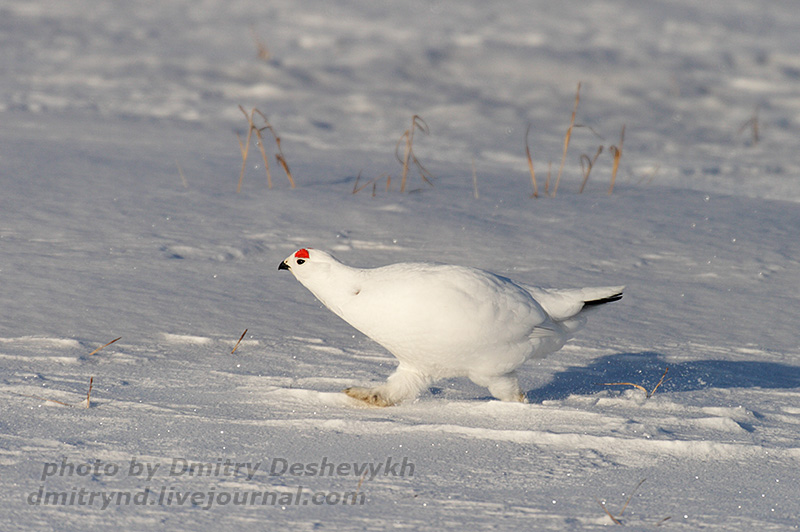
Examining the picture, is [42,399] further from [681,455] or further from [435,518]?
[681,455]

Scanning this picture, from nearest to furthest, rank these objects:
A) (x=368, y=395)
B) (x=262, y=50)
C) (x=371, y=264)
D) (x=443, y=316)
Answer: (x=443, y=316), (x=368, y=395), (x=371, y=264), (x=262, y=50)

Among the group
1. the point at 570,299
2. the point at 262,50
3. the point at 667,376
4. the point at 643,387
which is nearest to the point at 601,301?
the point at 570,299

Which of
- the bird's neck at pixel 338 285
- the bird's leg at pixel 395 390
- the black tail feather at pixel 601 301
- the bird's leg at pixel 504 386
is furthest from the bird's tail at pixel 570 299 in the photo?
the bird's neck at pixel 338 285

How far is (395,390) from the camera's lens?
261cm

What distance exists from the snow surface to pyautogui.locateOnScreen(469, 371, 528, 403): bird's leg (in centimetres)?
7

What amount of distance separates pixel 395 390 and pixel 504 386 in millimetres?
340

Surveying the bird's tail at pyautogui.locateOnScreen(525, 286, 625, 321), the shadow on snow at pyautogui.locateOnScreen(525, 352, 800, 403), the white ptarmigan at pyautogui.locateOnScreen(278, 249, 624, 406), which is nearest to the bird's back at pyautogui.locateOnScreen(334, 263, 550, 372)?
the white ptarmigan at pyautogui.locateOnScreen(278, 249, 624, 406)

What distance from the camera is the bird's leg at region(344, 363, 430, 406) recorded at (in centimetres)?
256

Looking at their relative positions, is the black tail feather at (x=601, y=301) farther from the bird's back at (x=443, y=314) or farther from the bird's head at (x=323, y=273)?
the bird's head at (x=323, y=273)

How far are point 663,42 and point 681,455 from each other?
33.7 feet

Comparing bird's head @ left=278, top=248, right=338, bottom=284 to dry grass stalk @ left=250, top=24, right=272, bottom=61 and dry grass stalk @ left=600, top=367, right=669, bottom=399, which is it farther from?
dry grass stalk @ left=250, top=24, right=272, bottom=61

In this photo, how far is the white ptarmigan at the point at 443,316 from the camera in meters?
2.47

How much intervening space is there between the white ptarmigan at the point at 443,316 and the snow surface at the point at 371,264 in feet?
0.36

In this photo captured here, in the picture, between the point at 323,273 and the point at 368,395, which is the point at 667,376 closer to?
the point at 368,395
